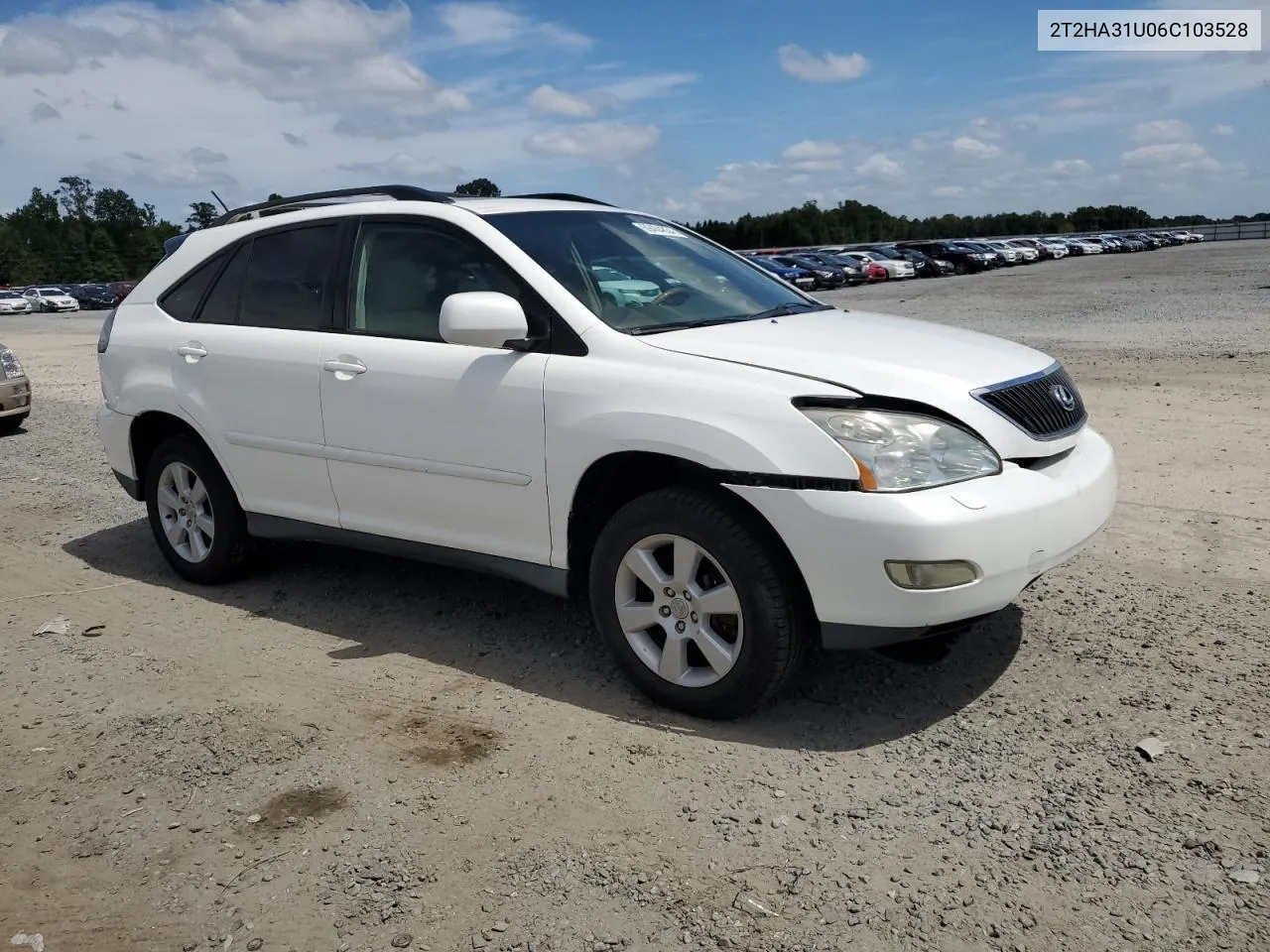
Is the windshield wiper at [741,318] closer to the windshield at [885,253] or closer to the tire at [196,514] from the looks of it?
the tire at [196,514]

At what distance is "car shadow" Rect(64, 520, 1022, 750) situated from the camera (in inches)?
155

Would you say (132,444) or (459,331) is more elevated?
(459,331)

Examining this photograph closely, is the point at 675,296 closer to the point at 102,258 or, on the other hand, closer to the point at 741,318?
the point at 741,318

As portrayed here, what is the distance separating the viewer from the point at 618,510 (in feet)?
13.2

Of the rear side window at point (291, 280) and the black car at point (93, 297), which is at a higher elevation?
the black car at point (93, 297)

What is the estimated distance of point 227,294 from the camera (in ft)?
18.0

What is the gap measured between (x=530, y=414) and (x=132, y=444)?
2829 mm

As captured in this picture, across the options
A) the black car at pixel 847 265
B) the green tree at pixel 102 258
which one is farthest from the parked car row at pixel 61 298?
the green tree at pixel 102 258

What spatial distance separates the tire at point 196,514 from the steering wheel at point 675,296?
2.44m

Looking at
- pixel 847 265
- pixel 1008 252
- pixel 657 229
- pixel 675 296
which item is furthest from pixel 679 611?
pixel 1008 252

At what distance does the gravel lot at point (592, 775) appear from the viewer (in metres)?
2.85

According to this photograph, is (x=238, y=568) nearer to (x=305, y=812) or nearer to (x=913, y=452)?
(x=305, y=812)

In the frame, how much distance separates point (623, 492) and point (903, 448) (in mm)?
1090

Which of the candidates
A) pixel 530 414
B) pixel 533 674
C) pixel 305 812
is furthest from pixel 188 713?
pixel 530 414
